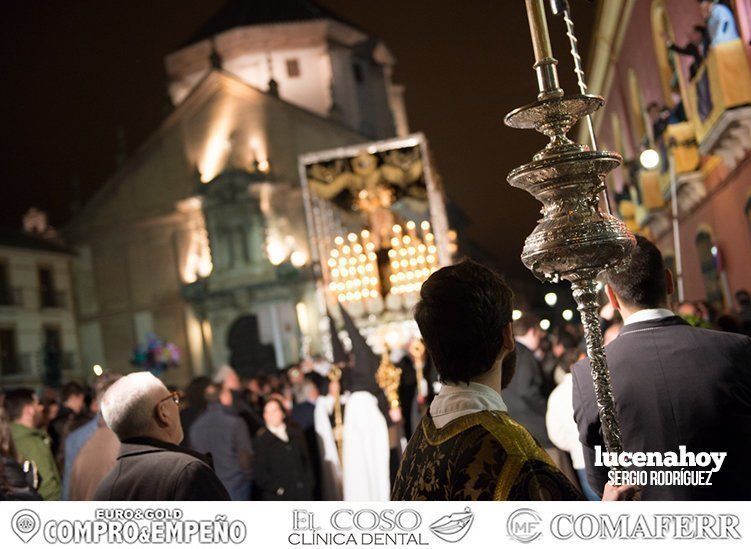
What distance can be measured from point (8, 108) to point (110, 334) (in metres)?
15.7

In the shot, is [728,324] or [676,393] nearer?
[676,393]

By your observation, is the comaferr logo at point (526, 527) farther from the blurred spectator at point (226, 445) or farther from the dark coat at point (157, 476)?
the blurred spectator at point (226, 445)

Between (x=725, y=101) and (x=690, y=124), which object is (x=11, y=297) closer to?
(x=690, y=124)

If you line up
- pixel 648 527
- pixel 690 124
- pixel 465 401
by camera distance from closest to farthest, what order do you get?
pixel 465 401 → pixel 648 527 → pixel 690 124

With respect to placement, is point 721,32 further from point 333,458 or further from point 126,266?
point 126,266

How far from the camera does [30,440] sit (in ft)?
16.2

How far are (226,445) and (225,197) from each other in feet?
56.4

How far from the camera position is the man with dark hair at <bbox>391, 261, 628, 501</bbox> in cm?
188

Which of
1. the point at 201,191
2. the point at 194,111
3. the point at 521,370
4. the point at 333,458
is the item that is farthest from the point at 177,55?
the point at 521,370

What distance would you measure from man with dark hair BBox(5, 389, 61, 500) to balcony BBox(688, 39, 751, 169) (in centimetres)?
554

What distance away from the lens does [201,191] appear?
22.8 meters

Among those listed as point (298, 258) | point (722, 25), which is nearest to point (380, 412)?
point (722, 25)

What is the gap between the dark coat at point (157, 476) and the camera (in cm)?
266

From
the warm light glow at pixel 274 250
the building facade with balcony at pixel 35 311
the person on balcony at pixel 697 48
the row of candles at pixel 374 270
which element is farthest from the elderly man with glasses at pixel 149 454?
the warm light glow at pixel 274 250
